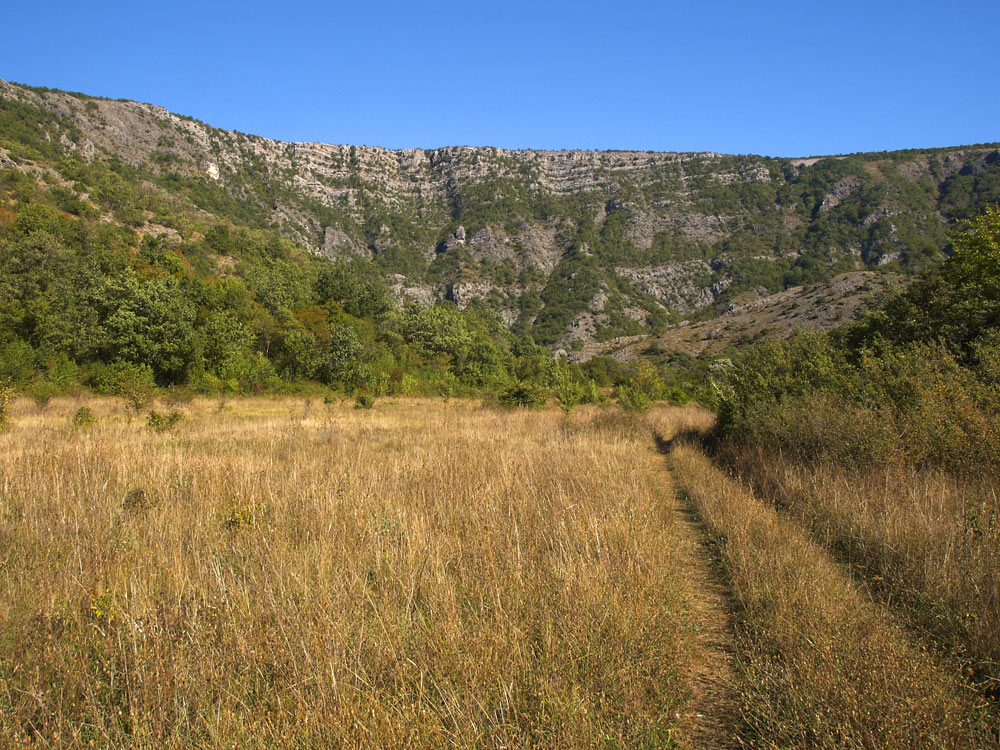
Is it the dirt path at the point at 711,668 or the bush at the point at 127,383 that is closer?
the dirt path at the point at 711,668

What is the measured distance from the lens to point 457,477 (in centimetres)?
683

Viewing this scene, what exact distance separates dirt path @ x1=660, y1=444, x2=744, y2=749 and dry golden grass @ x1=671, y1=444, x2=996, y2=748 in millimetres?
100

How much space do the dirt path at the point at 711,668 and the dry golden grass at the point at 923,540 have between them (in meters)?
1.23

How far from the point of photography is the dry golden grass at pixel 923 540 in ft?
10.6

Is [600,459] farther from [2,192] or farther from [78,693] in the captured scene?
[2,192]

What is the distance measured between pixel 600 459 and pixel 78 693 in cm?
752

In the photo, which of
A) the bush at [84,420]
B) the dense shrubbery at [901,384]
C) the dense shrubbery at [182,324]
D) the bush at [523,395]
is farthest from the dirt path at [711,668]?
the dense shrubbery at [182,324]

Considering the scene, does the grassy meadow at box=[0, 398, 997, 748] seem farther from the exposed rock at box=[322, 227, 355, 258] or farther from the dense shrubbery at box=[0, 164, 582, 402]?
the exposed rock at box=[322, 227, 355, 258]

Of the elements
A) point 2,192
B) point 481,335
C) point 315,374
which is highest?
point 2,192

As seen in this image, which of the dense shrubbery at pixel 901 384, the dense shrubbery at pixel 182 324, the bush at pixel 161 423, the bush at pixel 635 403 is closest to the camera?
the dense shrubbery at pixel 901 384

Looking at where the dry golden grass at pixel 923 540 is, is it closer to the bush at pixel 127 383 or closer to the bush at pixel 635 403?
the bush at pixel 635 403

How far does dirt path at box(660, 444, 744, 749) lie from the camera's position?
262 cm

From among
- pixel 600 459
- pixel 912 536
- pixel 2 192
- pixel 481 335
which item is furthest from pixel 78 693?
pixel 2 192

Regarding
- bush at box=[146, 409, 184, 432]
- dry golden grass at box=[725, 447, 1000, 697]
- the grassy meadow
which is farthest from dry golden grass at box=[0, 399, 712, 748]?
bush at box=[146, 409, 184, 432]
